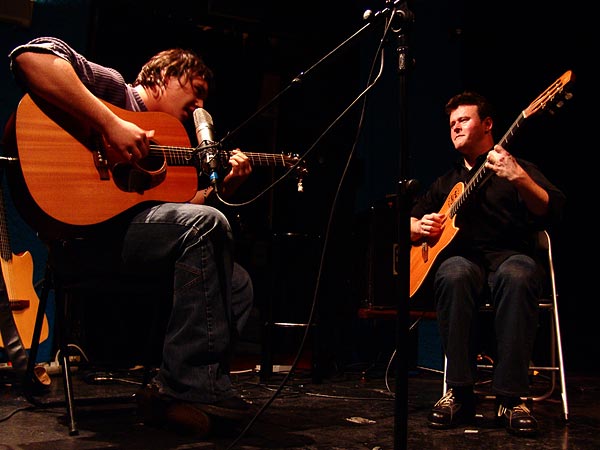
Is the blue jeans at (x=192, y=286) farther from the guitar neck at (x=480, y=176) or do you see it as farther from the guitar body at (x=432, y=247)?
the guitar neck at (x=480, y=176)

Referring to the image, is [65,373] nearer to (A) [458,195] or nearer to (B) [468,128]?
(A) [458,195]

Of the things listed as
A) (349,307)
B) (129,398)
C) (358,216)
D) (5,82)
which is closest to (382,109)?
(358,216)

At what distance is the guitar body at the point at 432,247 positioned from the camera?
2.77 meters

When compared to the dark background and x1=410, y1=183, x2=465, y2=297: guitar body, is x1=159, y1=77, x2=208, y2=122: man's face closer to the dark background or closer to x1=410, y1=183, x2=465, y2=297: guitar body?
x1=410, y1=183, x2=465, y2=297: guitar body

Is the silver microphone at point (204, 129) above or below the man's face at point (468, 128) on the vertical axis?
below

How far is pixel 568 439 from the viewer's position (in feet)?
7.14

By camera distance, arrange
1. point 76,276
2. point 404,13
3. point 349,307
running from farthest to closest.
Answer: point 349,307 < point 76,276 < point 404,13

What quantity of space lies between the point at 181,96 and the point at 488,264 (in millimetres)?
1525

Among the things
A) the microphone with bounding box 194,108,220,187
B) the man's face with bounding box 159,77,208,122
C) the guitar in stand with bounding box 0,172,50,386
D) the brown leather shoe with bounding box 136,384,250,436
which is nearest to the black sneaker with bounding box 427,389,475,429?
the brown leather shoe with bounding box 136,384,250,436

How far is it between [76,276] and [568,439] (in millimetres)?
1865

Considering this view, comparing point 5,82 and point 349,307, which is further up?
point 5,82

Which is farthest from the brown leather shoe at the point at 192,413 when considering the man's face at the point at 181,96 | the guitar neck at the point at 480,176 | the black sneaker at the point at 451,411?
the guitar neck at the point at 480,176

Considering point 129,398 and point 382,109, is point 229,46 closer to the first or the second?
point 382,109

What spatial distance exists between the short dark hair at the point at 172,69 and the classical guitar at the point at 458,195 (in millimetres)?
1267
